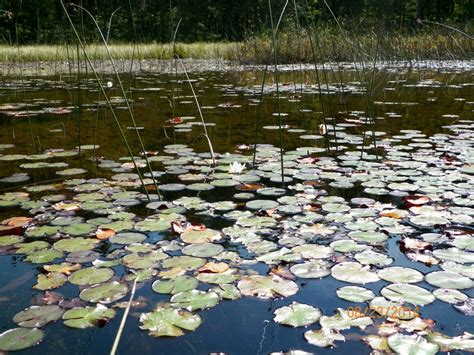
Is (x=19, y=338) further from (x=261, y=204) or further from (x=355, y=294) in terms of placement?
(x=261, y=204)

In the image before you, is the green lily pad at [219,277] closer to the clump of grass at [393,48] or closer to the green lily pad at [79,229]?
the green lily pad at [79,229]

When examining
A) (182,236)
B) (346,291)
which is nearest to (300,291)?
(346,291)

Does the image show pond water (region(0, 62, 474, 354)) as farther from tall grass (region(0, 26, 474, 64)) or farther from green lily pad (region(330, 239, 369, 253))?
tall grass (region(0, 26, 474, 64))

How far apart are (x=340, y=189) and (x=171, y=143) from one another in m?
1.32

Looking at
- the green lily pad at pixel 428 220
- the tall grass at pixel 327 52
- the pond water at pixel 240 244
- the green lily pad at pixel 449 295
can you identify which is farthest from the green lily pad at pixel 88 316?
the tall grass at pixel 327 52

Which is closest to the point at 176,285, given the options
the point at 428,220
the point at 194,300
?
A: the point at 194,300

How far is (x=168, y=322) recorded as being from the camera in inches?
43.1

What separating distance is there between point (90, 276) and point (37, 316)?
21 centimetres

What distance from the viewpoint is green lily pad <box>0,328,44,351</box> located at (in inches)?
39.7

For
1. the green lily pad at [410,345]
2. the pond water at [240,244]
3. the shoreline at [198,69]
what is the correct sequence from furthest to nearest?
the shoreline at [198,69] < the pond water at [240,244] < the green lily pad at [410,345]

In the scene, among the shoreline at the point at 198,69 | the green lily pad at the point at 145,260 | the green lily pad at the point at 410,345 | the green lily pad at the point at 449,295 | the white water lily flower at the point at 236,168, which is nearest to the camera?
the green lily pad at the point at 410,345

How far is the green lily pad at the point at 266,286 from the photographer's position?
4.04 ft
